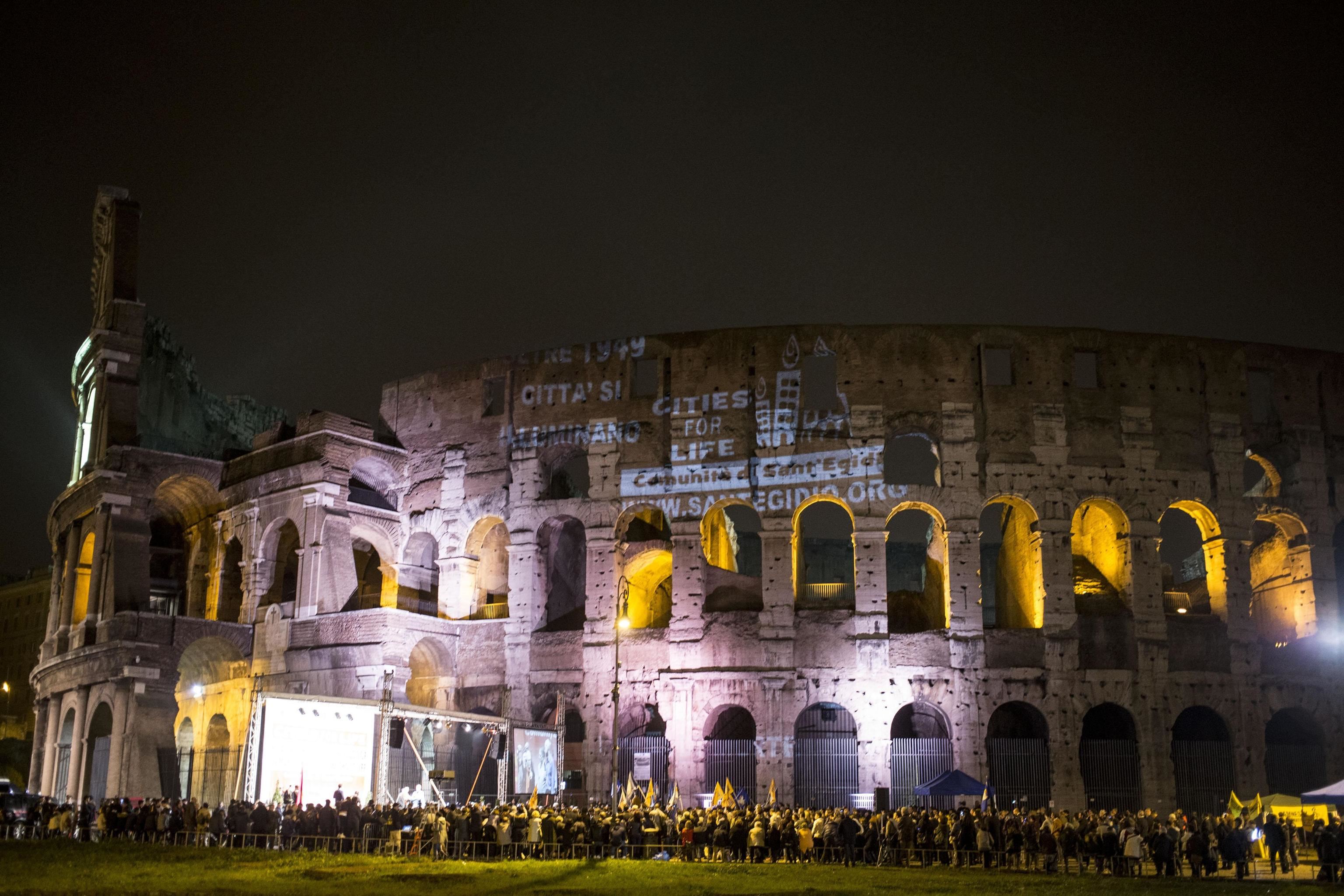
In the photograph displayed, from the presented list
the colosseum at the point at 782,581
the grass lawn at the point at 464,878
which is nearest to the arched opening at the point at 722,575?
the colosseum at the point at 782,581

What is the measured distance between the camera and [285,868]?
1897 cm

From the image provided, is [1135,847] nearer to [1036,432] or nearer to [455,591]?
[1036,432]

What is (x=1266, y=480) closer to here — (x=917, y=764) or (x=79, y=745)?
(x=917, y=764)

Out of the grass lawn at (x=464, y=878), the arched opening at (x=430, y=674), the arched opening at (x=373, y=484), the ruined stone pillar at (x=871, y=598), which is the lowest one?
the grass lawn at (x=464, y=878)

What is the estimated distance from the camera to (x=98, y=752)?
34031mm

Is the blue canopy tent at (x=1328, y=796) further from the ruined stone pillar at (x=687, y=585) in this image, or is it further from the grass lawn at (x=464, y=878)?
the ruined stone pillar at (x=687, y=585)

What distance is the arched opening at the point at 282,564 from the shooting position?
35.9m

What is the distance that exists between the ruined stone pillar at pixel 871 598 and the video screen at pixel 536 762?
736 cm

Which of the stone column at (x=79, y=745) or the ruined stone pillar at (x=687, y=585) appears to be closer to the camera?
the ruined stone pillar at (x=687, y=585)

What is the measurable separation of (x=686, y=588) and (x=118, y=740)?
14991 millimetres

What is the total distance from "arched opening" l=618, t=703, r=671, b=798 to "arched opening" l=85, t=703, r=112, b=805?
1309cm

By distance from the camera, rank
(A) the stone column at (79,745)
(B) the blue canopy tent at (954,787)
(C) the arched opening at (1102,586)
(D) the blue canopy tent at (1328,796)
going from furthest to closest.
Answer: (A) the stone column at (79,745) → (C) the arched opening at (1102,586) → (B) the blue canopy tent at (954,787) → (D) the blue canopy tent at (1328,796)

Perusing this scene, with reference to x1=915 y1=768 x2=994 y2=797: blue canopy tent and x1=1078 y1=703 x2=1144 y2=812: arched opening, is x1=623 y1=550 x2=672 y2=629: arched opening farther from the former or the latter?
x1=1078 y1=703 x2=1144 y2=812: arched opening

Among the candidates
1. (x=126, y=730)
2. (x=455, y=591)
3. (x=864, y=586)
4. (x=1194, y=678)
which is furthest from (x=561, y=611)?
(x=1194, y=678)
